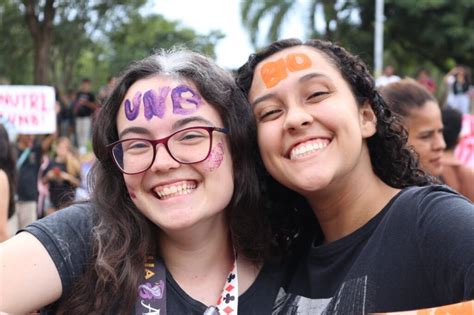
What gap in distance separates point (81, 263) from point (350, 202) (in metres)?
0.98

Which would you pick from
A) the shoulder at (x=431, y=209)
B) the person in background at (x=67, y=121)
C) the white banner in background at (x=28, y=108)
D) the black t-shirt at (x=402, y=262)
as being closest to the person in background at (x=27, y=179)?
the white banner in background at (x=28, y=108)

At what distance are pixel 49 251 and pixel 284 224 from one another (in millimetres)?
996

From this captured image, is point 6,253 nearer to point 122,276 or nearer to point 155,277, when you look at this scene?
point 122,276

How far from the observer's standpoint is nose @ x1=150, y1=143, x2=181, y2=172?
2.11m

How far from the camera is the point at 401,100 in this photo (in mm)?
4156

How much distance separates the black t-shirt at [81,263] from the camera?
1966 millimetres

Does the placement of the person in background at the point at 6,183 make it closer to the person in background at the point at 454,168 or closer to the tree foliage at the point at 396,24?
the person in background at the point at 454,168

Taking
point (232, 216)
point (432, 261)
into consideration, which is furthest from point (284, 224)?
point (432, 261)

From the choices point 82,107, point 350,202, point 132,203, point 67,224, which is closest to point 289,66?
point 350,202

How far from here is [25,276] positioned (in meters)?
1.89

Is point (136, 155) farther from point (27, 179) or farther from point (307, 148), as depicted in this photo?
point (27, 179)

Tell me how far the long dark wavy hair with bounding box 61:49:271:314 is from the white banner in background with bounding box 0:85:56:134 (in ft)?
17.9

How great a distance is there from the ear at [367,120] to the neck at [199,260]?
664mm

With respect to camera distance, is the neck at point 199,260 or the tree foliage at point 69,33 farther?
the tree foliage at point 69,33
